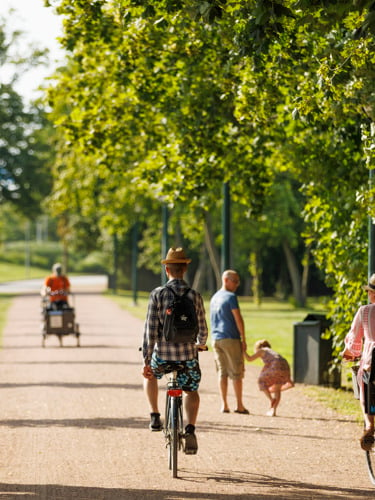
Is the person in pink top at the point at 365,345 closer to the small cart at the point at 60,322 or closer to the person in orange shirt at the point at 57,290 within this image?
the small cart at the point at 60,322

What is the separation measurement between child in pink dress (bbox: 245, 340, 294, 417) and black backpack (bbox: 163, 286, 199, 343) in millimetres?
3988

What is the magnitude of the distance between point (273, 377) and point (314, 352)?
271 centimetres

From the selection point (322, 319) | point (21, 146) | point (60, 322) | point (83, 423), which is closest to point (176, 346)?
point (83, 423)

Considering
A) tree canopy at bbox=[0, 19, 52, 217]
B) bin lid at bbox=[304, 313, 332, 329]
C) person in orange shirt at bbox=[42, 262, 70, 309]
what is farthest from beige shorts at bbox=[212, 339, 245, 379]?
tree canopy at bbox=[0, 19, 52, 217]

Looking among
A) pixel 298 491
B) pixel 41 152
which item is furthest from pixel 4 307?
pixel 298 491

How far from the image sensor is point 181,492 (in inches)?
284

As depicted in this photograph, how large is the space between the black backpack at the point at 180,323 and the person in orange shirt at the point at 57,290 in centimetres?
1312

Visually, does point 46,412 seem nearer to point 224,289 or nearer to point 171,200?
point 224,289

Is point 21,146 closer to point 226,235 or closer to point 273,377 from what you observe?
point 226,235

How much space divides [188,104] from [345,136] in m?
2.73

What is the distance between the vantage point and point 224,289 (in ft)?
39.4

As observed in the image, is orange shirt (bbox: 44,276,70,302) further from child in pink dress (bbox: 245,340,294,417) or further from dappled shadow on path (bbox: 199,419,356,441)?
dappled shadow on path (bbox: 199,419,356,441)

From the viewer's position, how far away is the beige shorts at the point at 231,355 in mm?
11914

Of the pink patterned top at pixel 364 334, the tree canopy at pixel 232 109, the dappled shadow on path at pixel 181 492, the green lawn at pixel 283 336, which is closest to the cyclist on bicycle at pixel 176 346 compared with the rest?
the dappled shadow on path at pixel 181 492
